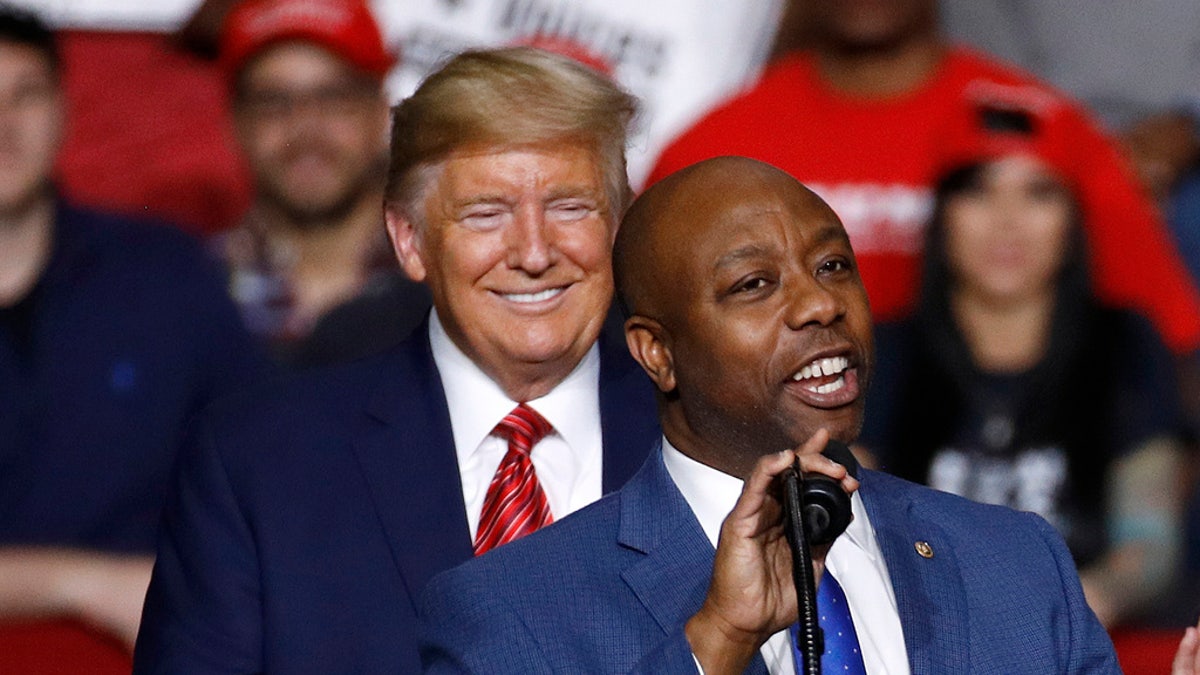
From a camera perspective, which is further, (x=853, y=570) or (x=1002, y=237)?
(x=1002, y=237)

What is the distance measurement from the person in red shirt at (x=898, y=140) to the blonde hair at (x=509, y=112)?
142 centimetres

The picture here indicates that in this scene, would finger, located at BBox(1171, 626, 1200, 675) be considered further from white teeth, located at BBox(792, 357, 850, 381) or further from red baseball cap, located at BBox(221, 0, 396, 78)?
red baseball cap, located at BBox(221, 0, 396, 78)

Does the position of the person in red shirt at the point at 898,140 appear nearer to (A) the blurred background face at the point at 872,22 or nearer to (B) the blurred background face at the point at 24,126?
(A) the blurred background face at the point at 872,22

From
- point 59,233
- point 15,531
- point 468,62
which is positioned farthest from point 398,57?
point 468,62

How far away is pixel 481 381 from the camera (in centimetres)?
229

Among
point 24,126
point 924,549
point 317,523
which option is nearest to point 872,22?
point 24,126

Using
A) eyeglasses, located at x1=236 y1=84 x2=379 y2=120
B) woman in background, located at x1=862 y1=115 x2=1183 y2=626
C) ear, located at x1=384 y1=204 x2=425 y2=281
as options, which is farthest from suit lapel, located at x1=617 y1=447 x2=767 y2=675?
eyeglasses, located at x1=236 y1=84 x2=379 y2=120

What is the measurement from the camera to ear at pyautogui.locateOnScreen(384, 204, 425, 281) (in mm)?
2330

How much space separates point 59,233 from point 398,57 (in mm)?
899

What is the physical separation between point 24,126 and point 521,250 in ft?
5.84

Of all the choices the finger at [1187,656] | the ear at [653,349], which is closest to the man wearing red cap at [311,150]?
the ear at [653,349]

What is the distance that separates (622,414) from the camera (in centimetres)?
232

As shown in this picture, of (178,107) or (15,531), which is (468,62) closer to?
Result: (15,531)

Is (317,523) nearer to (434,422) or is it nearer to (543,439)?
(434,422)
